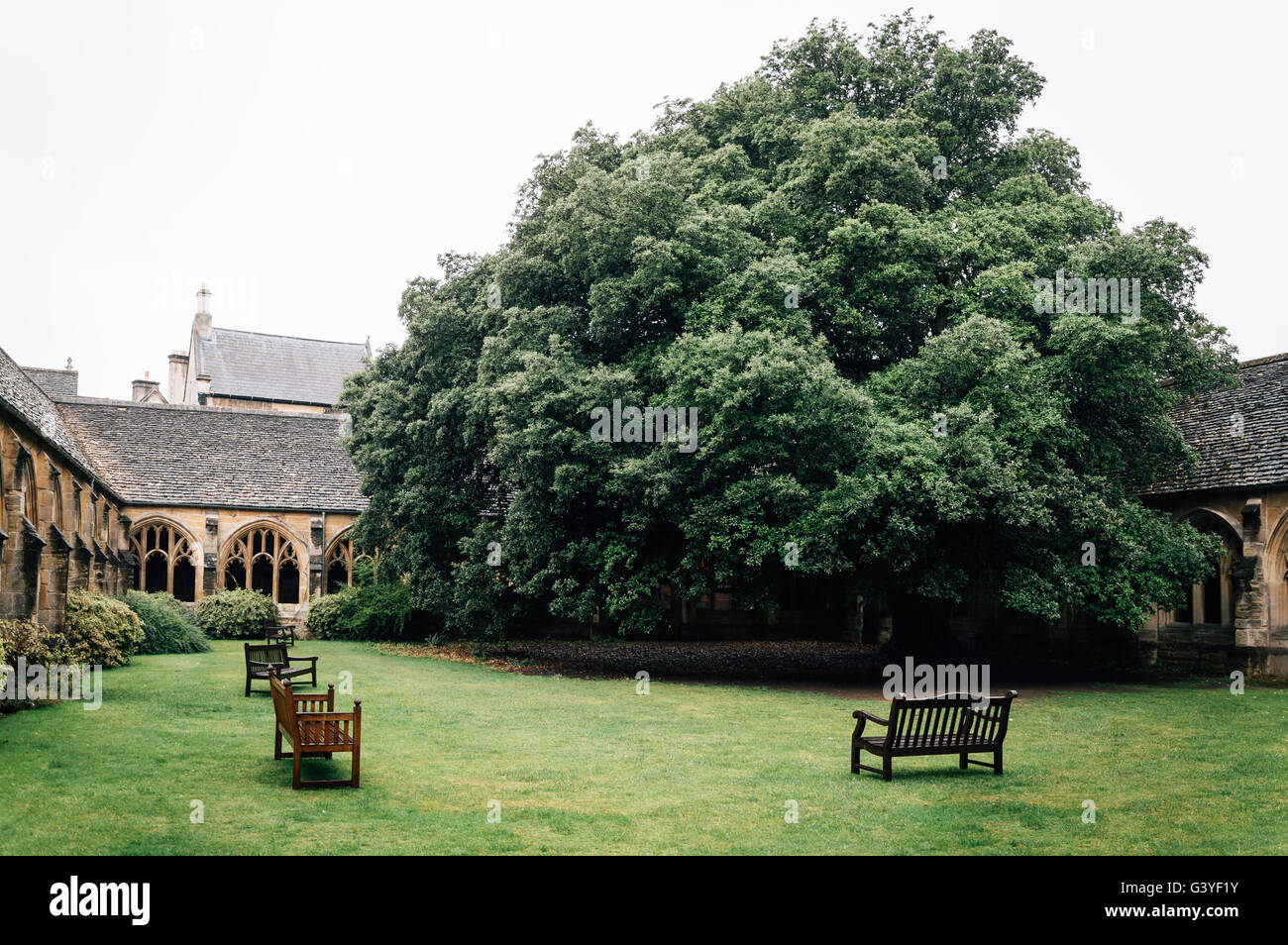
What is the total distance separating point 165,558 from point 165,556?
127 millimetres

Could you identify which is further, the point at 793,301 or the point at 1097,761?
the point at 793,301

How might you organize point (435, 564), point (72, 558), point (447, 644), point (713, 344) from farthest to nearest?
1. point (447, 644)
2. point (435, 564)
3. point (72, 558)
4. point (713, 344)

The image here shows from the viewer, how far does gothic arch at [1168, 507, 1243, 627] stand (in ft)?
81.2

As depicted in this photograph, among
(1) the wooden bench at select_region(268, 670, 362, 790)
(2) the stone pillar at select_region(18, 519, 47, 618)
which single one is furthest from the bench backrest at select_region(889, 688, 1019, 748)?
(2) the stone pillar at select_region(18, 519, 47, 618)

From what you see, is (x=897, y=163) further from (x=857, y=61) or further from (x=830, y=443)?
(x=830, y=443)

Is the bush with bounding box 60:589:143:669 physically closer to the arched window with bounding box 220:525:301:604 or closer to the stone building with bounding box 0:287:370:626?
the stone building with bounding box 0:287:370:626

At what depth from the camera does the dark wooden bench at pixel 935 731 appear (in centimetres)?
1090

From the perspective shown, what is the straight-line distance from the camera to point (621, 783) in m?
10.6

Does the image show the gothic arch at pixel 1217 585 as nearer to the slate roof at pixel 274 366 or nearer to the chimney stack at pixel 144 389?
the slate roof at pixel 274 366

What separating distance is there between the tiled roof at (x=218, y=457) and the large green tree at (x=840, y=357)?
1334 cm

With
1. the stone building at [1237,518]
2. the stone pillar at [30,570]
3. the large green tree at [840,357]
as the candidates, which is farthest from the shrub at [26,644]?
the stone building at [1237,518]

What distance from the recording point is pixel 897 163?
21203 millimetres
